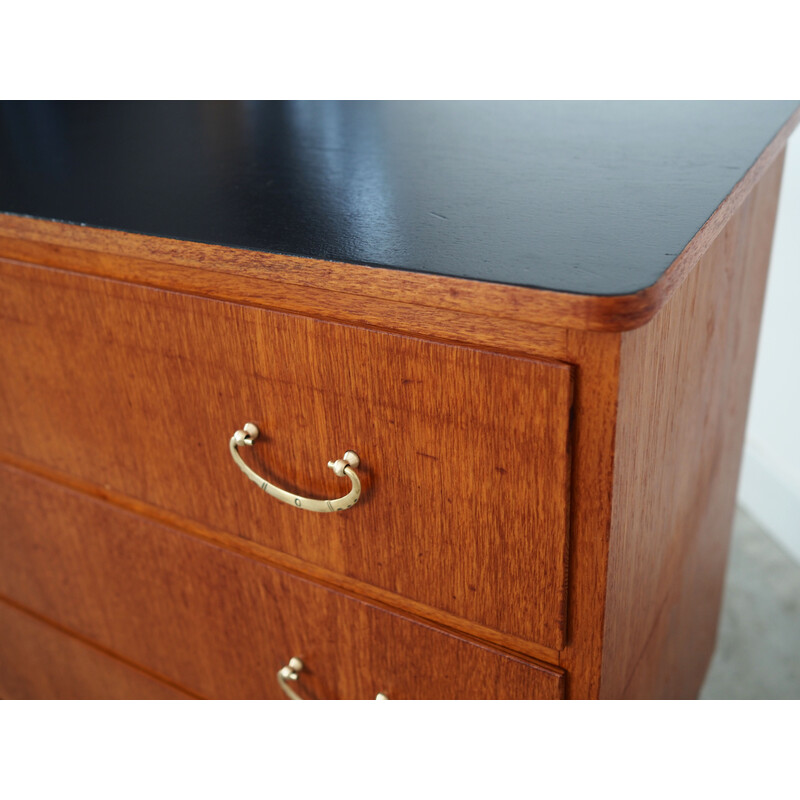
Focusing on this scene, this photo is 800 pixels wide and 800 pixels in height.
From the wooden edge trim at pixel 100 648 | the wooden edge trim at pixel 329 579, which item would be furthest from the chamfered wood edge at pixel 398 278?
the wooden edge trim at pixel 100 648

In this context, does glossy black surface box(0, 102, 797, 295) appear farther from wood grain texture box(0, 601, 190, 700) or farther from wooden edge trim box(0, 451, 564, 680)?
wood grain texture box(0, 601, 190, 700)

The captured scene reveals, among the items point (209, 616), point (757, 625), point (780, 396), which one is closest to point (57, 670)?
point (209, 616)

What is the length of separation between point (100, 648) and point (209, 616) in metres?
0.18

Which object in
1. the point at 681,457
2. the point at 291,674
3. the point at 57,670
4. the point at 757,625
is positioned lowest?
the point at 757,625

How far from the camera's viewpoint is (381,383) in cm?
43

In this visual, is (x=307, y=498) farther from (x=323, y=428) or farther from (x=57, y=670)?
(x=57, y=670)

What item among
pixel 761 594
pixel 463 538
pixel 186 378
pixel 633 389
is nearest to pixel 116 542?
pixel 186 378

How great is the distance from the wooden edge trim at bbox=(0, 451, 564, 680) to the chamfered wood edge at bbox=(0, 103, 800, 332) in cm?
19

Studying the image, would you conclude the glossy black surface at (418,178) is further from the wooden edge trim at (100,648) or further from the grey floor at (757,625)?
the grey floor at (757,625)

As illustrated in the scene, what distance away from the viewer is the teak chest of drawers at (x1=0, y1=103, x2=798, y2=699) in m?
0.40

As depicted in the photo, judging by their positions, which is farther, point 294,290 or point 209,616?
point 209,616

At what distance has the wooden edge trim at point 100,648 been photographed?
2.31 feet

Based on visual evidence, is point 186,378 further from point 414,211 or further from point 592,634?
→ point 592,634

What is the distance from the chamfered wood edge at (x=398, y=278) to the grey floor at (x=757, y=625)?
73cm
